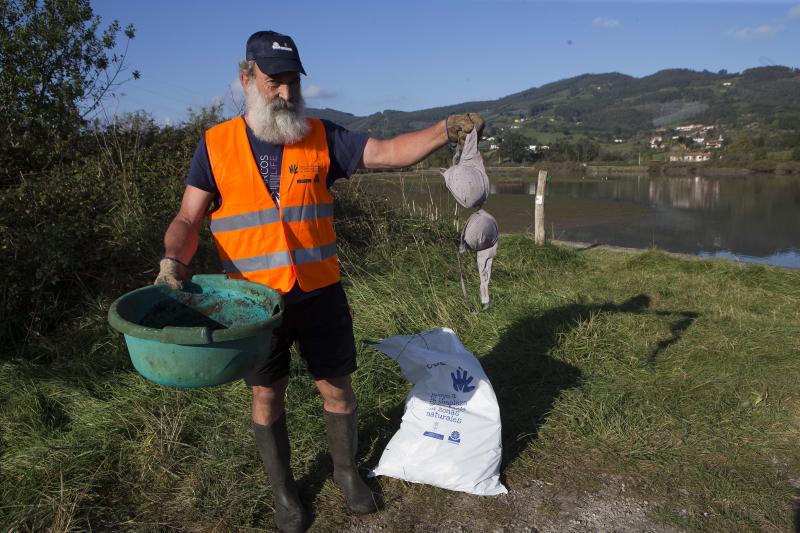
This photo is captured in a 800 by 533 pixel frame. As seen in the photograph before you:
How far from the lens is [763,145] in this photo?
149 feet

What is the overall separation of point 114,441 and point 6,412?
31.8 inches

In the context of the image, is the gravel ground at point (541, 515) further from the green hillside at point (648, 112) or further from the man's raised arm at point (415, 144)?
the green hillside at point (648, 112)

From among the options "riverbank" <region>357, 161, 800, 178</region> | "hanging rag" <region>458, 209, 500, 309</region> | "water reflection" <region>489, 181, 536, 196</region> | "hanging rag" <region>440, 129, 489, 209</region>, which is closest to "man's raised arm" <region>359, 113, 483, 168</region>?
"hanging rag" <region>440, 129, 489, 209</region>

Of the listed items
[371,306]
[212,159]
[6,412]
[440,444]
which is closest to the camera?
[212,159]

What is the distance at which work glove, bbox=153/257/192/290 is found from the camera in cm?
229

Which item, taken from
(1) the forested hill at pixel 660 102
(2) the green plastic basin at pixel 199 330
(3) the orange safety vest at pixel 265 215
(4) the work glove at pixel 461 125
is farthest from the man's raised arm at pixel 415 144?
(1) the forested hill at pixel 660 102

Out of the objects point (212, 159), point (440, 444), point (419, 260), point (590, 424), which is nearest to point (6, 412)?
point (212, 159)

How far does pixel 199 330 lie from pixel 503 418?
2.30 metres

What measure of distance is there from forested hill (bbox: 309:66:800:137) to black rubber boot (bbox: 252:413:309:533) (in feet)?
232

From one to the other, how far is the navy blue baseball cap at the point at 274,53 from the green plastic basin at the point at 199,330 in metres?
0.87

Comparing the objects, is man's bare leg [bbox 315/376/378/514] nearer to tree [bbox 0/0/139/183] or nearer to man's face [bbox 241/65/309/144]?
man's face [bbox 241/65/309/144]

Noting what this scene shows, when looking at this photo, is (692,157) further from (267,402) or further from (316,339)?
(267,402)

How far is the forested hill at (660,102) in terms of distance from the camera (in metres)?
90.4

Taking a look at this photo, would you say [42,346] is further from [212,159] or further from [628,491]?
[628,491]
